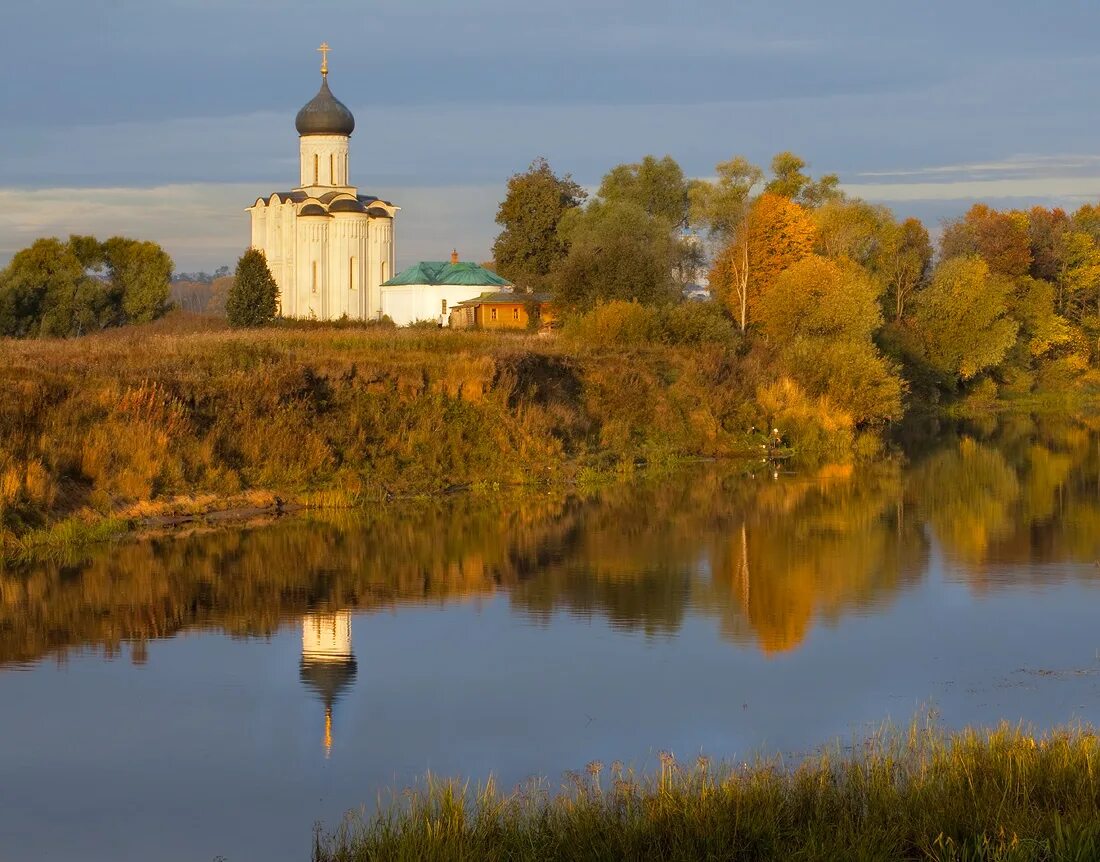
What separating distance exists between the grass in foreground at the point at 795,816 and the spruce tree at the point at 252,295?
162 feet

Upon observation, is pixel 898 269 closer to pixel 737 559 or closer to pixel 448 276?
pixel 448 276

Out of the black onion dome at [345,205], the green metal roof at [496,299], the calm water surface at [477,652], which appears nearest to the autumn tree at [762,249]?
the green metal roof at [496,299]

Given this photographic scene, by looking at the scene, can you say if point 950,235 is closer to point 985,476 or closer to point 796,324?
point 796,324

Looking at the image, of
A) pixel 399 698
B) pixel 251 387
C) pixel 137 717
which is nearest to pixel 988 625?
pixel 399 698

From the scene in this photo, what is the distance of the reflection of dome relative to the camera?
13601mm

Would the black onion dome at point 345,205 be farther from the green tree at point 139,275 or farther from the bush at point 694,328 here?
the bush at point 694,328

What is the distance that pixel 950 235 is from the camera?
6588 cm

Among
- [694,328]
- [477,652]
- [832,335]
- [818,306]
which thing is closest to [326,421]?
[477,652]

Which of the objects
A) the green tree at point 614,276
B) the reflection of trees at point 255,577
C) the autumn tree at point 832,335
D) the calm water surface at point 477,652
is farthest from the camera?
the green tree at point 614,276

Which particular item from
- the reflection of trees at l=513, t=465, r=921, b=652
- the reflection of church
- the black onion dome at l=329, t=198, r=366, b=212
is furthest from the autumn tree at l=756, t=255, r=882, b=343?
the reflection of church

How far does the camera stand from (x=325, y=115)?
214ft

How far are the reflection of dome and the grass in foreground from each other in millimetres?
3657

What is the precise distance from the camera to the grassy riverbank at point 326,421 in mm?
22188

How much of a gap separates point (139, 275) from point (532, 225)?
18.8 metres
